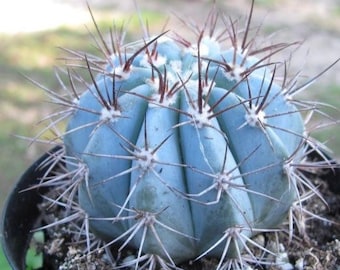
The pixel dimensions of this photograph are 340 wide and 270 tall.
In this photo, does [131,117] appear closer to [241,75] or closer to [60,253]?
[241,75]

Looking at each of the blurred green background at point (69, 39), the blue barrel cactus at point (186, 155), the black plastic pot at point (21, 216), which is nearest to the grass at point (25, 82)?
the blurred green background at point (69, 39)

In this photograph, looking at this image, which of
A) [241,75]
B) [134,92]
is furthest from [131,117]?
[241,75]

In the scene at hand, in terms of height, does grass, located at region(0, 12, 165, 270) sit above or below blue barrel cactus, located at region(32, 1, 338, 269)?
below

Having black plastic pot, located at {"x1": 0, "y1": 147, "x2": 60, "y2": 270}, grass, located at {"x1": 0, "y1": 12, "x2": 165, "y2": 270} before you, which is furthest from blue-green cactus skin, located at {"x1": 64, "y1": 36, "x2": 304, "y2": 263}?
grass, located at {"x1": 0, "y1": 12, "x2": 165, "y2": 270}

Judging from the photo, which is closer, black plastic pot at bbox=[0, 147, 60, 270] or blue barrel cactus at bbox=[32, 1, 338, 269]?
blue barrel cactus at bbox=[32, 1, 338, 269]

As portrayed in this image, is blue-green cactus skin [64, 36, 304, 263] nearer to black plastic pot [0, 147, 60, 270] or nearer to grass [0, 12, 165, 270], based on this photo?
black plastic pot [0, 147, 60, 270]

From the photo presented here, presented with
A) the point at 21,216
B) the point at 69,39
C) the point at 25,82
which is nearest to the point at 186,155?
the point at 21,216

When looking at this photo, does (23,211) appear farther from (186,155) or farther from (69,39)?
(69,39)
